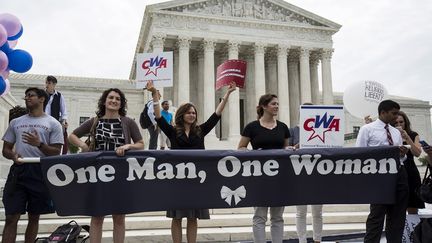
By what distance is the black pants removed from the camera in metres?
5.38

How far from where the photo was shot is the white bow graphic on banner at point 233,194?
5.09 meters

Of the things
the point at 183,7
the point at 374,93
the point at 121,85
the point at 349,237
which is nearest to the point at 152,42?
the point at 183,7

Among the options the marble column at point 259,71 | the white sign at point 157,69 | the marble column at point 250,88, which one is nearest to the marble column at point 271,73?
the marble column at point 250,88

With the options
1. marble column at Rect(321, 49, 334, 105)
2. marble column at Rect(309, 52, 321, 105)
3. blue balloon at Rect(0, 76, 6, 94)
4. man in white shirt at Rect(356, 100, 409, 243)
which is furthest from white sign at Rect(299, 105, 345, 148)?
marble column at Rect(309, 52, 321, 105)

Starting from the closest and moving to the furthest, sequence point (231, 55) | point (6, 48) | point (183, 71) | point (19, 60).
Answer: point (6, 48) → point (19, 60) → point (183, 71) → point (231, 55)

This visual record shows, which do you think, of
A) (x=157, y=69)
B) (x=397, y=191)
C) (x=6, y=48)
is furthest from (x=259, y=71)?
(x=397, y=191)

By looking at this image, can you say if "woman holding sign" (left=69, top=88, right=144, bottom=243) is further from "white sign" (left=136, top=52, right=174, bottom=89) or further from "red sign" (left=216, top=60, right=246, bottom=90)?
"red sign" (left=216, top=60, right=246, bottom=90)

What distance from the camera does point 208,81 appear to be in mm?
34781

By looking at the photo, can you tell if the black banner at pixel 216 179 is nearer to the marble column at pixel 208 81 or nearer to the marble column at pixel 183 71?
the marble column at pixel 208 81

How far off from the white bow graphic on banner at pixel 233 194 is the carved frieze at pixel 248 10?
1292 inches

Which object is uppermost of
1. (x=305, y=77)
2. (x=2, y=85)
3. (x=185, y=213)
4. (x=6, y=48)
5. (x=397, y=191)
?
(x=305, y=77)

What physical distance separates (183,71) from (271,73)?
11262mm

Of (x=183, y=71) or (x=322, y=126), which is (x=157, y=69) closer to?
(x=322, y=126)

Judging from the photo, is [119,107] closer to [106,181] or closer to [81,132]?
[81,132]
